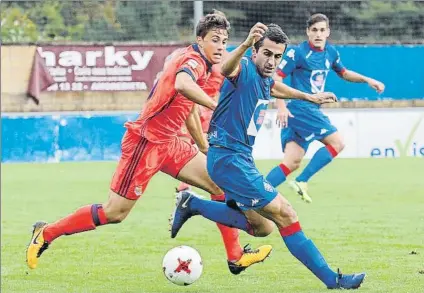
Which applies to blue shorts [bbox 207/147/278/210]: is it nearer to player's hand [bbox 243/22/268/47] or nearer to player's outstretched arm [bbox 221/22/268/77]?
player's outstretched arm [bbox 221/22/268/77]

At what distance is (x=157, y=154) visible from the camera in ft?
23.5

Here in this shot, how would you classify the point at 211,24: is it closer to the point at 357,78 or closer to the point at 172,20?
the point at 357,78

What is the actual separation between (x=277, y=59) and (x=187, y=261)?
1441mm

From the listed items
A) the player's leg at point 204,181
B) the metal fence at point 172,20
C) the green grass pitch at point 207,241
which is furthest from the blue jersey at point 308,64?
the metal fence at point 172,20

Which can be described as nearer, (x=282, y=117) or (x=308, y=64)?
(x=282, y=117)

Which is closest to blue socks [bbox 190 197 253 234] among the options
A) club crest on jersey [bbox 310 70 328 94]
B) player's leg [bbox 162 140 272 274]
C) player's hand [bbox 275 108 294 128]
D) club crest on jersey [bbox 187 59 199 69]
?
player's leg [bbox 162 140 272 274]

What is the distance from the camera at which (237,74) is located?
626 centimetres

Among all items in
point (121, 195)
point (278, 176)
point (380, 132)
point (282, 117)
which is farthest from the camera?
point (380, 132)

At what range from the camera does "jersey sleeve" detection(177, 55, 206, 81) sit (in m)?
6.71

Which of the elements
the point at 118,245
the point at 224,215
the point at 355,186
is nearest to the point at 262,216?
the point at 224,215

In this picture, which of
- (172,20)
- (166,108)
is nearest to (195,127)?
(166,108)

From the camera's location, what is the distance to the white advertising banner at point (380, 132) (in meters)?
19.5

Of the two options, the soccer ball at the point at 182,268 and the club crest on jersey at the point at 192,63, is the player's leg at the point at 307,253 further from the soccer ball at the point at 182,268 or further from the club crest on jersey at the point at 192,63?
the club crest on jersey at the point at 192,63

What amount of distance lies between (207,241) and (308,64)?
3.33 meters
